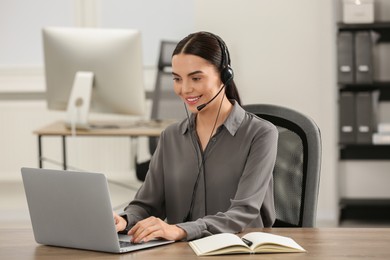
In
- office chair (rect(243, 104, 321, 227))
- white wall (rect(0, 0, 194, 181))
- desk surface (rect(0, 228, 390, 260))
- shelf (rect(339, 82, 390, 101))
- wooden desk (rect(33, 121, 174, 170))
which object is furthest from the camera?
white wall (rect(0, 0, 194, 181))

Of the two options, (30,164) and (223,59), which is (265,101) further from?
(223,59)

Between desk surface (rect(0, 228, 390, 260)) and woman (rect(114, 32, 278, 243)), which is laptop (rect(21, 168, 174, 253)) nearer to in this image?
desk surface (rect(0, 228, 390, 260))

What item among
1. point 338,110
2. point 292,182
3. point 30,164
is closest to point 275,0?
point 338,110

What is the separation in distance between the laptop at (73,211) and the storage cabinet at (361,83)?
338cm

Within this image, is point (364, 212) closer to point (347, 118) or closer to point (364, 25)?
point (347, 118)

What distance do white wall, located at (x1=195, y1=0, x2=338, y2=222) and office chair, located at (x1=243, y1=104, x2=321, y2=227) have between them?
2.87 m

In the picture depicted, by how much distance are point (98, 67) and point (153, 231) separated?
8.14 feet

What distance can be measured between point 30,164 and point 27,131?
261 millimetres

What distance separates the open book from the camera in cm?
178

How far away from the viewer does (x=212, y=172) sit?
2225 millimetres

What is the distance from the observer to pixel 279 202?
237cm

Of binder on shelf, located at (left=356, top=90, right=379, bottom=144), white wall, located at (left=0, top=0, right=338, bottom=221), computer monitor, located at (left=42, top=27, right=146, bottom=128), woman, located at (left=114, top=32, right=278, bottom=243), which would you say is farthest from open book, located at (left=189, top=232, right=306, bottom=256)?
white wall, located at (left=0, top=0, right=338, bottom=221)

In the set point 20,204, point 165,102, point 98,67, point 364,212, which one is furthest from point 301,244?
point 20,204

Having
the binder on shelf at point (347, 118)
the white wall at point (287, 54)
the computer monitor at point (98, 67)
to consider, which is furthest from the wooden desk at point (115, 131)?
the binder on shelf at point (347, 118)
